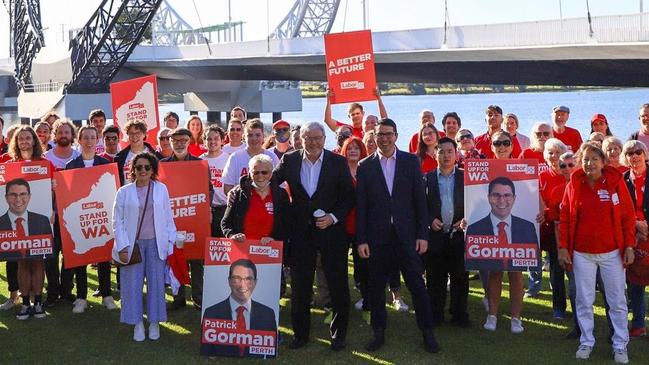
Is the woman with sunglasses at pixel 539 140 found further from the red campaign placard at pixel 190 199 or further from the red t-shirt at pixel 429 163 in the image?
the red campaign placard at pixel 190 199

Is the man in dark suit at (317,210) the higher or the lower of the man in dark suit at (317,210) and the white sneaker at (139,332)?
the higher

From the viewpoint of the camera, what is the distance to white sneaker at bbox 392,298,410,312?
326 inches

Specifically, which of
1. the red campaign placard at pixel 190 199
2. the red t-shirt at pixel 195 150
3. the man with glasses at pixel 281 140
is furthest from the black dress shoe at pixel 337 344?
the red t-shirt at pixel 195 150

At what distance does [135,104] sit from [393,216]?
6006 mm

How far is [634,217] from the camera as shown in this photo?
21.3 ft

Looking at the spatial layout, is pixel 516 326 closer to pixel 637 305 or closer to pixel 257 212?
pixel 637 305

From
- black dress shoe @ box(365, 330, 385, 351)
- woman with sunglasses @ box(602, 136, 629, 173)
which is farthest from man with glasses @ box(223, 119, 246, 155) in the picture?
woman with sunglasses @ box(602, 136, 629, 173)

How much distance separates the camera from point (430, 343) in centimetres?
697

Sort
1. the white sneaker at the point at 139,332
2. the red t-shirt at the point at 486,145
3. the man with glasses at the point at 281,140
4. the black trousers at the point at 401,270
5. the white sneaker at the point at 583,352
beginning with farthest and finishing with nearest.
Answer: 1. the red t-shirt at the point at 486,145
2. the man with glasses at the point at 281,140
3. the white sneaker at the point at 139,332
4. the black trousers at the point at 401,270
5. the white sneaker at the point at 583,352

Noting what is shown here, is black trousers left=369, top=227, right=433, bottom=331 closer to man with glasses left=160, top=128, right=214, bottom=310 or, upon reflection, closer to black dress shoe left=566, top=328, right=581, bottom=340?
black dress shoe left=566, top=328, right=581, bottom=340

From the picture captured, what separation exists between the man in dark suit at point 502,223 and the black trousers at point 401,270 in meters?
0.70

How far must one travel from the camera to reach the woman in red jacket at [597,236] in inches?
254

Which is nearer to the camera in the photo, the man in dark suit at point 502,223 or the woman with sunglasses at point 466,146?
the man in dark suit at point 502,223

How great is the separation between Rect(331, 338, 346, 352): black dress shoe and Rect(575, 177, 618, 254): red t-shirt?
2.10 meters
